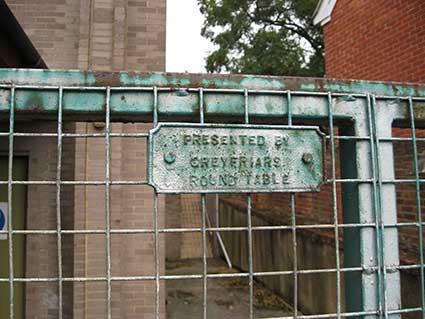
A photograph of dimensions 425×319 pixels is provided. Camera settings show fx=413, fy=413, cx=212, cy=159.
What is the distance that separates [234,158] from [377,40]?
17.2 ft

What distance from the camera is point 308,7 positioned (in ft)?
43.7

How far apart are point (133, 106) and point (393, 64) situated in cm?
497

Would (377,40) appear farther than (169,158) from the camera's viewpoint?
Yes

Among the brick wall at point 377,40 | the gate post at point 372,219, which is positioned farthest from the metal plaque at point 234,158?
the brick wall at point 377,40

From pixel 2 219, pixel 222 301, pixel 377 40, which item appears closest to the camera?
pixel 2 219

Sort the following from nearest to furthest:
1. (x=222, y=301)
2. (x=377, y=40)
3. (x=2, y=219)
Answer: (x=2, y=219) → (x=377, y=40) → (x=222, y=301)

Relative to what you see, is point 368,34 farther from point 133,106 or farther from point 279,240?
→ point 133,106

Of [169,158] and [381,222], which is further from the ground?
[169,158]

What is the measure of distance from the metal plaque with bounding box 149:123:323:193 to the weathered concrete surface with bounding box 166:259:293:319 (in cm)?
526

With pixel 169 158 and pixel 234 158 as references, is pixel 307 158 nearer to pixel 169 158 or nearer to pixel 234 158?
pixel 234 158

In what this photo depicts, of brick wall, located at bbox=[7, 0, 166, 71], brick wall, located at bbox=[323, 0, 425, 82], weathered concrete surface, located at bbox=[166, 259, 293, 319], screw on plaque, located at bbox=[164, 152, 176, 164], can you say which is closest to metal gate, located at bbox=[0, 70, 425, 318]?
screw on plaque, located at bbox=[164, 152, 176, 164]

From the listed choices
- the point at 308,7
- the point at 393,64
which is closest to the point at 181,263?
the point at 393,64

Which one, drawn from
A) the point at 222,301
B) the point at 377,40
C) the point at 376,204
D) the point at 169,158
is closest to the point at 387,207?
the point at 376,204

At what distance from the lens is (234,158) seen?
1.47m
